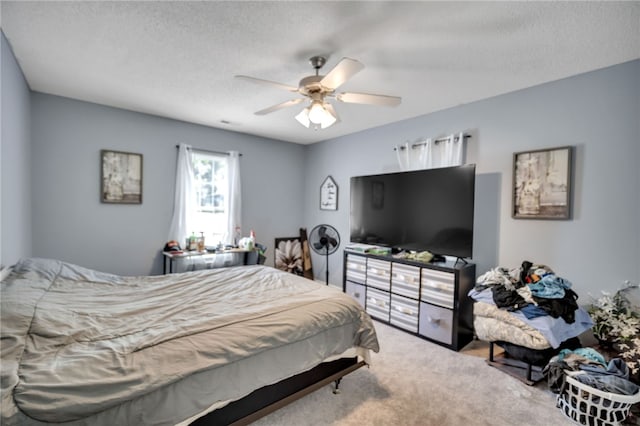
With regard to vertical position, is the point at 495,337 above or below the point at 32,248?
below

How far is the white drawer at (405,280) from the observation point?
305cm

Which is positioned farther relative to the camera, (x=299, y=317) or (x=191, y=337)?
(x=299, y=317)

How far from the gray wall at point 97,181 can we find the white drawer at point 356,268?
245 centimetres

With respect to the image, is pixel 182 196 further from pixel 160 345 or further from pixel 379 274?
pixel 160 345

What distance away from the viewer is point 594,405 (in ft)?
5.60

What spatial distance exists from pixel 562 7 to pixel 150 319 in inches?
115

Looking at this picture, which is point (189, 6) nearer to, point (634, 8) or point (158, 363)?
point (158, 363)

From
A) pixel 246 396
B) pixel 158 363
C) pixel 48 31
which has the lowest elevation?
pixel 246 396

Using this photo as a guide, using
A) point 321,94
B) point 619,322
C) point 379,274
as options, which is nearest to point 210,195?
point 379,274

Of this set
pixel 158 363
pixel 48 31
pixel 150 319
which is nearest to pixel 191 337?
pixel 158 363

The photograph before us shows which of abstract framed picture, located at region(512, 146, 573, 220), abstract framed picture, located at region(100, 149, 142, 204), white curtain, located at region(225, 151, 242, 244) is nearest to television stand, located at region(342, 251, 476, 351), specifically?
abstract framed picture, located at region(512, 146, 573, 220)

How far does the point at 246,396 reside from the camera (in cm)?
155

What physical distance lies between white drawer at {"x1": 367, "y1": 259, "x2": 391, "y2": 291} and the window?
2.23 metres

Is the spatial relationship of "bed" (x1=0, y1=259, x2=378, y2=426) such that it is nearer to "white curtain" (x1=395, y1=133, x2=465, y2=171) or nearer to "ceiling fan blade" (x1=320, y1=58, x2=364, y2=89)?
"ceiling fan blade" (x1=320, y1=58, x2=364, y2=89)
